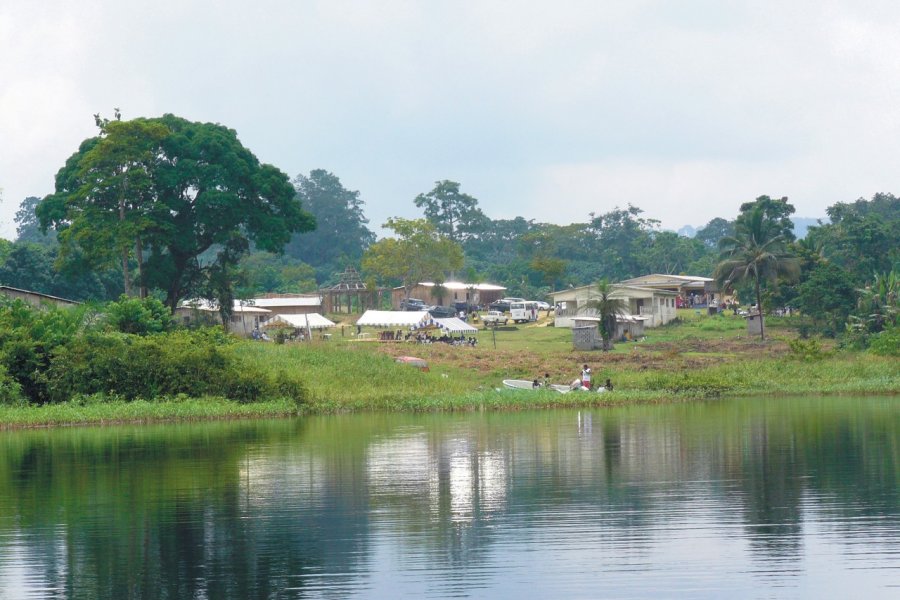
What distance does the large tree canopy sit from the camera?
191 ft

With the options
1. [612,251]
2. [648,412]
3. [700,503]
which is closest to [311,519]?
[700,503]

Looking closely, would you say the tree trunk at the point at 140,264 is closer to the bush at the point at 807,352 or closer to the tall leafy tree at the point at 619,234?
the bush at the point at 807,352

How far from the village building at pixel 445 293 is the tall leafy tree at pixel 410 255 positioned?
0.75 m

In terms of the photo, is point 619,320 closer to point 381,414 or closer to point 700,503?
point 381,414

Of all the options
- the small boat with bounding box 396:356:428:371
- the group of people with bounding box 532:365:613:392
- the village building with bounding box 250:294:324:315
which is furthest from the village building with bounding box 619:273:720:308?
the group of people with bounding box 532:365:613:392

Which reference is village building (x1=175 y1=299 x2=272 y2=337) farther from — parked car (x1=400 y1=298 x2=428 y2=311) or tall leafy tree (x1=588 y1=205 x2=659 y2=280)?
tall leafy tree (x1=588 y1=205 x2=659 y2=280)

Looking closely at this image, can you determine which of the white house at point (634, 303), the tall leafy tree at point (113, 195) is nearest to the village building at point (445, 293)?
the white house at point (634, 303)

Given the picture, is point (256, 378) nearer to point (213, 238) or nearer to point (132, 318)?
point (132, 318)

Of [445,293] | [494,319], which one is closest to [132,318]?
[494,319]

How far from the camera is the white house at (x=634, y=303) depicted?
2980 inches

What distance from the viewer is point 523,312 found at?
82.4 meters

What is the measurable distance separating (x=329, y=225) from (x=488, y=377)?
106113 mm

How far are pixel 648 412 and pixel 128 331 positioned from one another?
2072cm

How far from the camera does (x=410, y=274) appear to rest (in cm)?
9800
